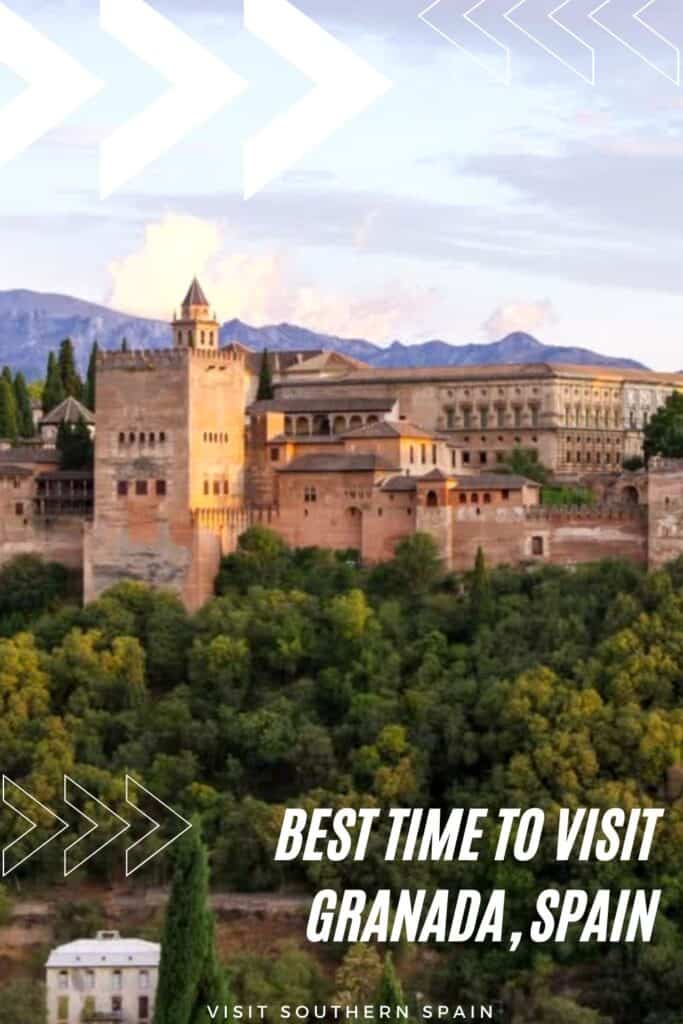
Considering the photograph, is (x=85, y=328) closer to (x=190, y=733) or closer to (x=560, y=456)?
(x=560, y=456)

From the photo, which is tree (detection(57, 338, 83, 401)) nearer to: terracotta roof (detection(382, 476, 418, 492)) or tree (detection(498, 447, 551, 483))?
tree (detection(498, 447, 551, 483))

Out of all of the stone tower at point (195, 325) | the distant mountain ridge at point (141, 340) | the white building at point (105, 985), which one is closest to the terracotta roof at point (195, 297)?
the stone tower at point (195, 325)

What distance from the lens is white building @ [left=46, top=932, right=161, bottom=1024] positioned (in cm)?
3769

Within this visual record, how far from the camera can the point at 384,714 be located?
1713 inches

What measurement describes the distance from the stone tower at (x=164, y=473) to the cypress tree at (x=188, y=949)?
11576 millimetres

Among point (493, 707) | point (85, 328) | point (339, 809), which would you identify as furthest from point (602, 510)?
point (85, 328)

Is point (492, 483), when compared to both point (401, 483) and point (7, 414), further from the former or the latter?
point (7, 414)

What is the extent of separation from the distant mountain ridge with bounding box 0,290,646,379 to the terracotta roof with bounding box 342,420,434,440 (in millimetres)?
64387

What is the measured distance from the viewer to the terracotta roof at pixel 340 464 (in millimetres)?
46844

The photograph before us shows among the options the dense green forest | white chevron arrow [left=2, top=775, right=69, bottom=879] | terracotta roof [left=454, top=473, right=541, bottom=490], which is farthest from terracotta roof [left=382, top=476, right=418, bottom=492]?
white chevron arrow [left=2, top=775, right=69, bottom=879]

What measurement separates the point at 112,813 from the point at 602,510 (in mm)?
10444

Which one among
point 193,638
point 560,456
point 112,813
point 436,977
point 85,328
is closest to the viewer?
point 436,977

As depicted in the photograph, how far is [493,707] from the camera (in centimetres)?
4269

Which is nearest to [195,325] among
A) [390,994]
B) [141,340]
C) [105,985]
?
[105,985]
